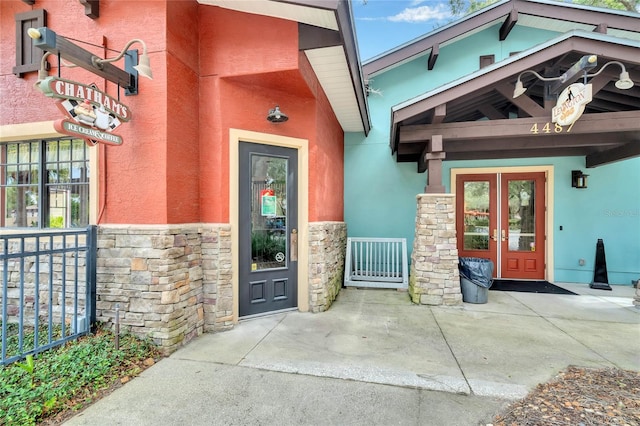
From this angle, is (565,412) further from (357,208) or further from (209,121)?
(357,208)

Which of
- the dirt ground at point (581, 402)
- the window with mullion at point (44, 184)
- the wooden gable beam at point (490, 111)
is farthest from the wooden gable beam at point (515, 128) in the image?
the window with mullion at point (44, 184)

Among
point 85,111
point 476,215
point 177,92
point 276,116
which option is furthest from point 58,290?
point 476,215

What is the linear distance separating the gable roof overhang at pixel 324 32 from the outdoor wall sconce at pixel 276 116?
31.2 inches

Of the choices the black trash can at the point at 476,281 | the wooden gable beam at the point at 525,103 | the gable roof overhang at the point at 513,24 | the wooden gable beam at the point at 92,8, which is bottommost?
the black trash can at the point at 476,281

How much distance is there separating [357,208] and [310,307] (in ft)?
10.3

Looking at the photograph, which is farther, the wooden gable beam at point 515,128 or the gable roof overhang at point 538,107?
the wooden gable beam at point 515,128

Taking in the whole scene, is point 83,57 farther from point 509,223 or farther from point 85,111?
point 509,223

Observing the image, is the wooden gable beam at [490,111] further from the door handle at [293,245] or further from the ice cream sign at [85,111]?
the ice cream sign at [85,111]

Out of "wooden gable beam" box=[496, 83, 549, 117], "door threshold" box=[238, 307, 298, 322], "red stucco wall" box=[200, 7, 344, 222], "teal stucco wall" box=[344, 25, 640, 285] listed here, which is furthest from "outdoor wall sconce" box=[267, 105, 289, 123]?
"wooden gable beam" box=[496, 83, 549, 117]

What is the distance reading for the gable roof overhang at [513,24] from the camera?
5592 millimetres

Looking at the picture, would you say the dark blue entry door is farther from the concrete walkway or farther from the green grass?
the green grass

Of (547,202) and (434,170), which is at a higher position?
(434,170)

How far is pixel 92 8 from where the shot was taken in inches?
125

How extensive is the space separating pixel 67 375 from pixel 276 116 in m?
3.45
